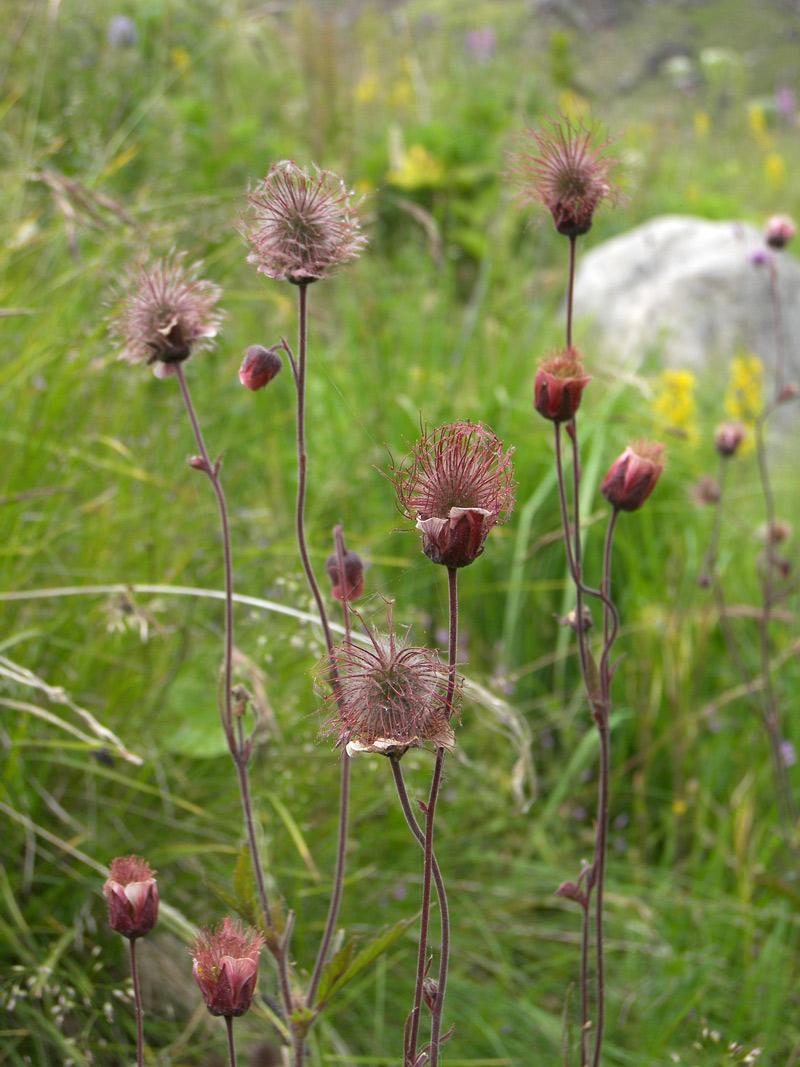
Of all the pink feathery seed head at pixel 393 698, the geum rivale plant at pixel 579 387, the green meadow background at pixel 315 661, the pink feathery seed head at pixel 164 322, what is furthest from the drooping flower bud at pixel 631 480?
the pink feathery seed head at pixel 164 322

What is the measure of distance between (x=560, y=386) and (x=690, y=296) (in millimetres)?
4243

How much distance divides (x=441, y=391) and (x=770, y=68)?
10.7m

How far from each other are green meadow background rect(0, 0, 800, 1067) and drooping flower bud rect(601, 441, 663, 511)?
0.74 ft

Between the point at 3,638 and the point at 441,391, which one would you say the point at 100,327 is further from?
the point at 441,391

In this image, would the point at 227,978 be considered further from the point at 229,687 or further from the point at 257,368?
the point at 257,368

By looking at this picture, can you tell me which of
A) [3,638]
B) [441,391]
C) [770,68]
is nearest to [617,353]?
[441,391]

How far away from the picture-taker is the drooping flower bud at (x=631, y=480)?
1078mm

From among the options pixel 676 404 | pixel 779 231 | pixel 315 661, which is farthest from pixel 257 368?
pixel 676 404

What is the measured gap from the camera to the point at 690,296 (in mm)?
4934

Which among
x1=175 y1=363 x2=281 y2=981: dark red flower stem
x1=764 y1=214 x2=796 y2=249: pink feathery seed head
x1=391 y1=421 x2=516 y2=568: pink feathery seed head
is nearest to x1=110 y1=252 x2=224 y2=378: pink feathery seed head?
x1=175 y1=363 x2=281 y2=981: dark red flower stem

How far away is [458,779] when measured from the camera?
2479 millimetres

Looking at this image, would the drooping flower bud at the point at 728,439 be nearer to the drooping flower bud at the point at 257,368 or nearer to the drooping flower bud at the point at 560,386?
the drooping flower bud at the point at 560,386

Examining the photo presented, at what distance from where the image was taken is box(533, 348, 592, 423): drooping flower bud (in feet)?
3.33

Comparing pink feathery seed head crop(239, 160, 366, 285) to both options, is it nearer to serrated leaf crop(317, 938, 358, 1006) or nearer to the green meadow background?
the green meadow background
